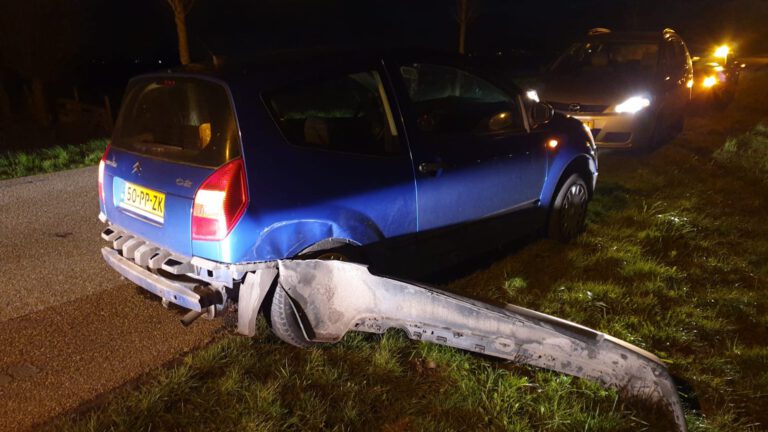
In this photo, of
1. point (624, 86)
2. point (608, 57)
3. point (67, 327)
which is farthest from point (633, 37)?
point (67, 327)

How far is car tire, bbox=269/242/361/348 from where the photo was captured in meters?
3.09

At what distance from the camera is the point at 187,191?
2953 mm

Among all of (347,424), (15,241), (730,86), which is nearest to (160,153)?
(347,424)

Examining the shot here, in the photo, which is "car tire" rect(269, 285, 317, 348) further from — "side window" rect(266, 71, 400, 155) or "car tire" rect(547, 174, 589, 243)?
"car tire" rect(547, 174, 589, 243)

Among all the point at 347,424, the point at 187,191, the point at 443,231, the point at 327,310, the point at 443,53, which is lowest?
the point at 347,424

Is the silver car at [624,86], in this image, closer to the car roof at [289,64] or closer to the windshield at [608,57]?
the windshield at [608,57]

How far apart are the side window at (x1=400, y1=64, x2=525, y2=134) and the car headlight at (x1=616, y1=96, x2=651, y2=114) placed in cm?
402

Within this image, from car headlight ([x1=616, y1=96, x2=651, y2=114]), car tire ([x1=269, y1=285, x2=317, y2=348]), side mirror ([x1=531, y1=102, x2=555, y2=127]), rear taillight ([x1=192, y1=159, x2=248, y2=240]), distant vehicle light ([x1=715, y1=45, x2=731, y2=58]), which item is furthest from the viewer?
distant vehicle light ([x1=715, y1=45, x2=731, y2=58])

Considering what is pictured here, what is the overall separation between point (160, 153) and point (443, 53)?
6.58 ft

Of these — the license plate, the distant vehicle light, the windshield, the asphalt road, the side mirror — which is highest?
the distant vehicle light

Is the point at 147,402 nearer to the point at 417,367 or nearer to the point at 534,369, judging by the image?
the point at 417,367

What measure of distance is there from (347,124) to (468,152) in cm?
84

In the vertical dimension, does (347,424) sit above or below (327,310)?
below

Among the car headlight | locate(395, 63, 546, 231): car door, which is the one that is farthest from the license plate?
the car headlight
